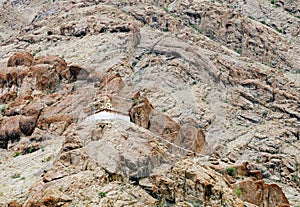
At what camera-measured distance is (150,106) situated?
2527 cm

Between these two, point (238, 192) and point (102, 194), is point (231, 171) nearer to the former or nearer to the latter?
point (238, 192)

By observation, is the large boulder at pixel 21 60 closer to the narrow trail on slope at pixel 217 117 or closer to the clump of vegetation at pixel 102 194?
the narrow trail on slope at pixel 217 117

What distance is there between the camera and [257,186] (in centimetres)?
2295

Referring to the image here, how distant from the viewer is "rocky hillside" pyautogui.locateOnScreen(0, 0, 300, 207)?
2039 centimetres

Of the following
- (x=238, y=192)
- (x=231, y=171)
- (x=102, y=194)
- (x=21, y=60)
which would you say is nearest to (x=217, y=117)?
(x=231, y=171)

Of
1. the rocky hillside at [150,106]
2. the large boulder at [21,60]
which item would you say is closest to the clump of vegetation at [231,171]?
the rocky hillside at [150,106]

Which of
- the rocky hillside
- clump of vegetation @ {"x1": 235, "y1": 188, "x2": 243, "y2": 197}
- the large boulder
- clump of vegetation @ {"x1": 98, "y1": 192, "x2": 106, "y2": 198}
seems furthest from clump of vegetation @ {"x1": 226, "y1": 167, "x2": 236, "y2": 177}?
the large boulder

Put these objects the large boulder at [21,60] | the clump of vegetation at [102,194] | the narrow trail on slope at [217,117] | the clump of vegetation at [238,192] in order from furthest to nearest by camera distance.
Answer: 1. the large boulder at [21,60]
2. the narrow trail on slope at [217,117]
3. the clump of vegetation at [238,192]
4. the clump of vegetation at [102,194]

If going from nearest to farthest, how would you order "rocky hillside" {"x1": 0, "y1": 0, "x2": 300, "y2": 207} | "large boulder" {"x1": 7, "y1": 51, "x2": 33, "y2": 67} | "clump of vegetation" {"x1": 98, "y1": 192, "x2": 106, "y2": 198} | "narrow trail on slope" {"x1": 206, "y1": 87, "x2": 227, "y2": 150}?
"clump of vegetation" {"x1": 98, "y1": 192, "x2": 106, "y2": 198}
"rocky hillside" {"x1": 0, "y1": 0, "x2": 300, "y2": 207}
"narrow trail on slope" {"x1": 206, "y1": 87, "x2": 227, "y2": 150}
"large boulder" {"x1": 7, "y1": 51, "x2": 33, "y2": 67}

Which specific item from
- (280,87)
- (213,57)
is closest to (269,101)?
(280,87)

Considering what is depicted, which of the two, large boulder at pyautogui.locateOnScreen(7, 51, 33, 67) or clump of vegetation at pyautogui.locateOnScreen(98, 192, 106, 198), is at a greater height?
clump of vegetation at pyautogui.locateOnScreen(98, 192, 106, 198)

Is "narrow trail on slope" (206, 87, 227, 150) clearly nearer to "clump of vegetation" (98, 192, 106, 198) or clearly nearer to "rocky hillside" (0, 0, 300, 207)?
"rocky hillside" (0, 0, 300, 207)

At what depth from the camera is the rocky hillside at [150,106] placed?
2039cm

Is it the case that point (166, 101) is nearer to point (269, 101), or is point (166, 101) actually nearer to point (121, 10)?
point (269, 101)
